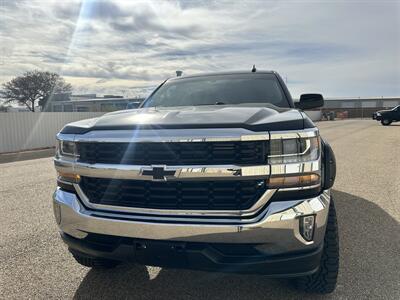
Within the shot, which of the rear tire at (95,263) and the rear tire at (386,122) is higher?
the rear tire at (95,263)

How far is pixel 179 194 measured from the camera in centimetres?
228

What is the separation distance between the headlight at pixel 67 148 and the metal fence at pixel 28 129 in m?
14.1

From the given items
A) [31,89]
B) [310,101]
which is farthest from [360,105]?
[310,101]

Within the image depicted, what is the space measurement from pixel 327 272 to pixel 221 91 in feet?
6.86

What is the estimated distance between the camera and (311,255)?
86.9 inches

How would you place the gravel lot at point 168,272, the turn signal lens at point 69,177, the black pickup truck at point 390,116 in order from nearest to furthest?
the turn signal lens at point 69,177 → the gravel lot at point 168,272 → the black pickup truck at point 390,116

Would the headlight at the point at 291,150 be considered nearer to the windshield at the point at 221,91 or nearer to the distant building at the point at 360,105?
the windshield at the point at 221,91

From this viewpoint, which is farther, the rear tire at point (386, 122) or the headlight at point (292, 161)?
the rear tire at point (386, 122)

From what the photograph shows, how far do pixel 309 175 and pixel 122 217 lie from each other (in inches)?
47.6

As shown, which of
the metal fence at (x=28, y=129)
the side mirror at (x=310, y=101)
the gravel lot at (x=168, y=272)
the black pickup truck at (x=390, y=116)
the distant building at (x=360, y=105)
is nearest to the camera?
the gravel lot at (x=168, y=272)

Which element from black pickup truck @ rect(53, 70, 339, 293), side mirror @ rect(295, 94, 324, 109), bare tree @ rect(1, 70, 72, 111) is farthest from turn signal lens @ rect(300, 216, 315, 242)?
bare tree @ rect(1, 70, 72, 111)

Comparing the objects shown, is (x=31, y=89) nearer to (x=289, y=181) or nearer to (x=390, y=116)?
(x=390, y=116)

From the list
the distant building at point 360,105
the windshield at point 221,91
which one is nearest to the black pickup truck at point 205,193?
the windshield at point 221,91

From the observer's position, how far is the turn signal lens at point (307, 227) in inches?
84.6
